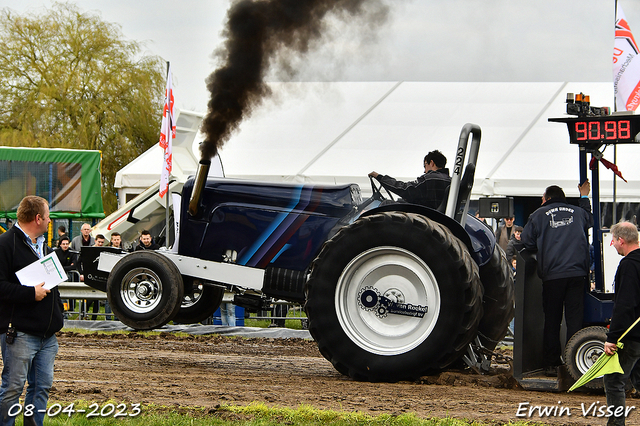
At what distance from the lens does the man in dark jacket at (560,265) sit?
6.77m

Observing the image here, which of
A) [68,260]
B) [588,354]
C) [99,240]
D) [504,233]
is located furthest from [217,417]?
[68,260]

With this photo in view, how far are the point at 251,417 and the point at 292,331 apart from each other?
6393mm

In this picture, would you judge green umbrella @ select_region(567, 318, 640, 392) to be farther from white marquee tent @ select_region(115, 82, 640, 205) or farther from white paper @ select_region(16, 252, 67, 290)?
white marquee tent @ select_region(115, 82, 640, 205)

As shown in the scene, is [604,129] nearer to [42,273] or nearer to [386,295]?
[386,295]

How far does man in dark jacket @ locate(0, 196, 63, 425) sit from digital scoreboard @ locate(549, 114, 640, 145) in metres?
4.63

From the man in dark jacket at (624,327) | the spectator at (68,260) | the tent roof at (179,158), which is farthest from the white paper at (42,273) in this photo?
the tent roof at (179,158)

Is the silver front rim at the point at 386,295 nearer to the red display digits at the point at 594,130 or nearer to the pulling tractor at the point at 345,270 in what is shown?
the pulling tractor at the point at 345,270

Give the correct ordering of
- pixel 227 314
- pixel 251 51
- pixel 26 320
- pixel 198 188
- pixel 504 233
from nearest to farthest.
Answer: pixel 26 320, pixel 198 188, pixel 251 51, pixel 227 314, pixel 504 233

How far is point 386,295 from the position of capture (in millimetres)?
6480

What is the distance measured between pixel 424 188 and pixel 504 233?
20.3ft

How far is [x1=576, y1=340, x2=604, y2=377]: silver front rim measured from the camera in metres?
6.49

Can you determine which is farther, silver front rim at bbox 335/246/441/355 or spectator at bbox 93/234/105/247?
spectator at bbox 93/234/105/247

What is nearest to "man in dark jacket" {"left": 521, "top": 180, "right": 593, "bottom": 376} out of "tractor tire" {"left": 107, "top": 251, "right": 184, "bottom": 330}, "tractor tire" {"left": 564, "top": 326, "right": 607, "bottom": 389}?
"tractor tire" {"left": 564, "top": 326, "right": 607, "bottom": 389}

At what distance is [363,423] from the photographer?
4.79 m
